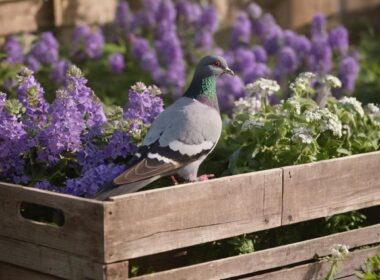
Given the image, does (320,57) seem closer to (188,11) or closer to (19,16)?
(188,11)

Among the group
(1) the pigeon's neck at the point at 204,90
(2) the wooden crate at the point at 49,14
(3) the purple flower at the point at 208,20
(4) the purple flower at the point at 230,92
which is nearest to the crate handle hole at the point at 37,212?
(1) the pigeon's neck at the point at 204,90

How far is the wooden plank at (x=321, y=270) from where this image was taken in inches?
153

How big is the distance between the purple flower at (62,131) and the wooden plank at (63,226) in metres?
0.29

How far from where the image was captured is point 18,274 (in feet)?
11.9

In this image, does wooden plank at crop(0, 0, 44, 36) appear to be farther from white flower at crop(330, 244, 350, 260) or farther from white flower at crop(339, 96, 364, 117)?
white flower at crop(330, 244, 350, 260)

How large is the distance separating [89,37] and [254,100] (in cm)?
183

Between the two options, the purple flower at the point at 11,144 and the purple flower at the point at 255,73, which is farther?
the purple flower at the point at 255,73

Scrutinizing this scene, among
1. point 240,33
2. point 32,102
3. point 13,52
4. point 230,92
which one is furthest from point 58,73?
point 32,102

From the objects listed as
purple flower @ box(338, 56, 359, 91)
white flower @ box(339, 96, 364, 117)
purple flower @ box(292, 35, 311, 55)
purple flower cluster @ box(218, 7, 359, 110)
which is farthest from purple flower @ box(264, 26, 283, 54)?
white flower @ box(339, 96, 364, 117)

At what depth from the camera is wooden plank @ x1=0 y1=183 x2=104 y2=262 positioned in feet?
10.8

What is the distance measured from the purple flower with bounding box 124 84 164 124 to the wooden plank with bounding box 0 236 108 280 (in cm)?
75

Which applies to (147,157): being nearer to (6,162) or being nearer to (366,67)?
(6,162)

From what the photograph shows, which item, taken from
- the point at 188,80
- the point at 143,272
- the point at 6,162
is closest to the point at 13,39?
the point at 188,80

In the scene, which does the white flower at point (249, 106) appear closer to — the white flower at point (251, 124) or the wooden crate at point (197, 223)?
the white flower at point (251, 124)
